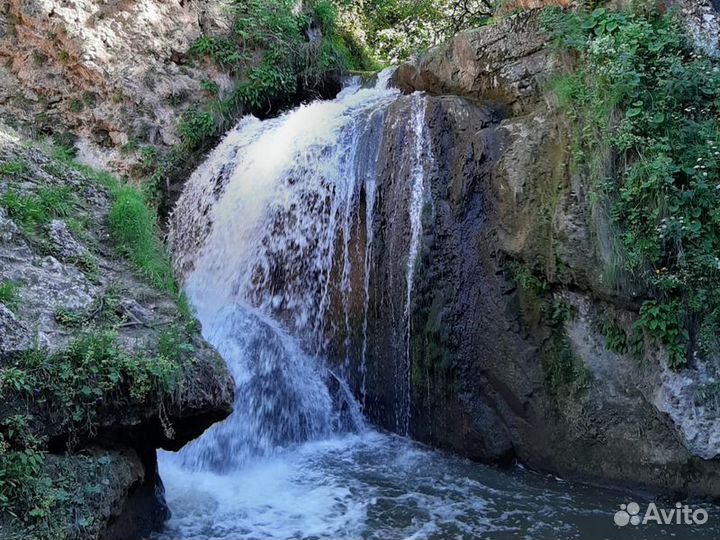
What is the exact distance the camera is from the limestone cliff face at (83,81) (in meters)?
9.49

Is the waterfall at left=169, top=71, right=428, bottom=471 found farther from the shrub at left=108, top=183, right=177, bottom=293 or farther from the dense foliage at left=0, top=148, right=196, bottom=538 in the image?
the dense foliage at left=0, top=148, right=196, bottom=538

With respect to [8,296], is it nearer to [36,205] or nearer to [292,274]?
[36,205]

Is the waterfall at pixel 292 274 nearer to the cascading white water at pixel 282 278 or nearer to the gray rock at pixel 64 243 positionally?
the cascading white water at pixel 282 278

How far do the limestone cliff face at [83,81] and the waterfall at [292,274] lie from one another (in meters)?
1.95

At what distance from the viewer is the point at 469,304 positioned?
6473 millimetres

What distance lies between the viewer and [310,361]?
7152 mm

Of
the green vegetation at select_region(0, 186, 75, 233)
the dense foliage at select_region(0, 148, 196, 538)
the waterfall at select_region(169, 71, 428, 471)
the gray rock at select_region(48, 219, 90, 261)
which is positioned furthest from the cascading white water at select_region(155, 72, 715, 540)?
the green vegetation at select_region(0, 186, 75, 233)

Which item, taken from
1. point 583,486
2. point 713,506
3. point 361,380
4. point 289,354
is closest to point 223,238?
point 289,354

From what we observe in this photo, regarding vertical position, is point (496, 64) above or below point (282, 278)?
above

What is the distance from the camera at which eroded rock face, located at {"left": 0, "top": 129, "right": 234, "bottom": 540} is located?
3746 mm

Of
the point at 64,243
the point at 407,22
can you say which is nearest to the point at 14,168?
the point at 64,243

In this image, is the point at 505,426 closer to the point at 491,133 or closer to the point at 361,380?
the point at 361,380

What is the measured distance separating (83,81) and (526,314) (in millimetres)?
7306

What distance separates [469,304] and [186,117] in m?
5.60
